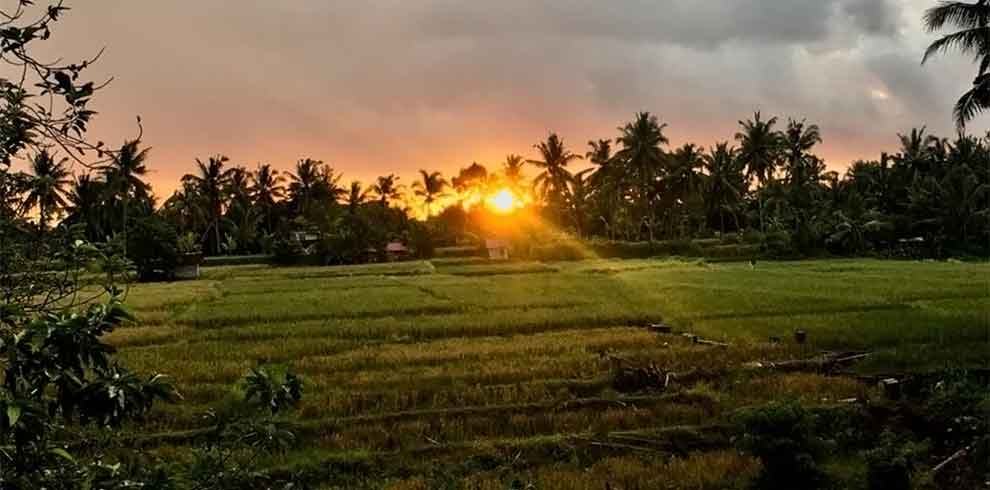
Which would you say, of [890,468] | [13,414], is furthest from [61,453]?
[890,468]

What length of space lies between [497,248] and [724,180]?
1467 cm

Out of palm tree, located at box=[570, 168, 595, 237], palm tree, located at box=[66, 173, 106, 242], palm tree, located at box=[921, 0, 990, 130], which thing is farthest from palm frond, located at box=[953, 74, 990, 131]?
palm tree, located at box=[570, 168, 595, 237]

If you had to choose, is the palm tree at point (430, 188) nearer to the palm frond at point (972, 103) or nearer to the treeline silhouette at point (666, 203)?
the treeline silhouette at point (666, 203)

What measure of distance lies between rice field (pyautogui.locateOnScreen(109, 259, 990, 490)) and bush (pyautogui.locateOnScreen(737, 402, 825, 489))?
1.22 feet

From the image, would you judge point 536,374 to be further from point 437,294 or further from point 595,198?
point 595,198

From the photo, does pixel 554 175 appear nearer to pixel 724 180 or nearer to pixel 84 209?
pixel 724 180

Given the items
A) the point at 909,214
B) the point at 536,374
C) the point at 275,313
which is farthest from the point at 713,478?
the point at 909,214

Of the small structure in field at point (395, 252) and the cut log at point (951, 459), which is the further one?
the small structure in field at point (395, 252)

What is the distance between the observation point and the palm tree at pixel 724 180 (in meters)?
46.4

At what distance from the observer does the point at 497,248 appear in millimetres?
42656

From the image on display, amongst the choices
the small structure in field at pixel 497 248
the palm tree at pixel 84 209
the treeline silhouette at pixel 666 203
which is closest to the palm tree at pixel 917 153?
the treeline silhouette at pixel 666 203

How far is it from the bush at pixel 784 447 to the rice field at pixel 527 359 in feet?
1.22

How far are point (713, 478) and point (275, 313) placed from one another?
12539 millimetres

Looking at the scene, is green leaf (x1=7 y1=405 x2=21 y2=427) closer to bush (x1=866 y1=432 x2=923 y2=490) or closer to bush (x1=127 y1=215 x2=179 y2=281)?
bush (x1=866 y1=432 x2=923 y2=490)
